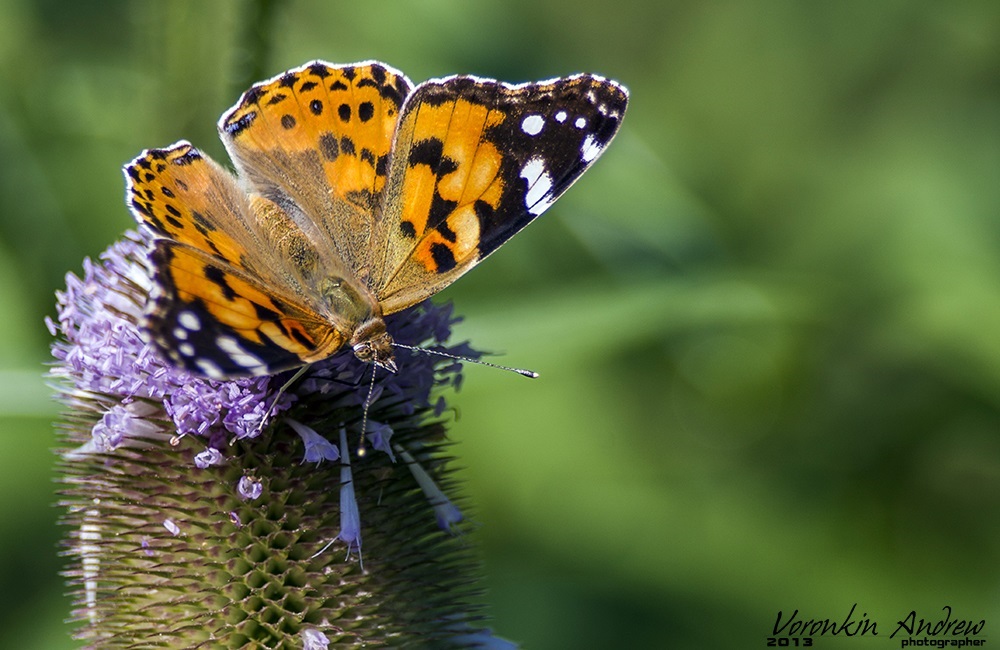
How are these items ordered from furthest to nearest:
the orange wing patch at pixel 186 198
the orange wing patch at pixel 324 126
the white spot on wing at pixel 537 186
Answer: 1. the orange wing patch at pixel 324 126
2. the white spot on wing at pixel 537 186
3. the orange wing patch at pixel 186 198

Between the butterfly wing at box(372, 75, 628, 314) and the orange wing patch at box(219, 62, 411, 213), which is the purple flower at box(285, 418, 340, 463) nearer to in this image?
the butterfly wing at box(372, 75, 628, 314)

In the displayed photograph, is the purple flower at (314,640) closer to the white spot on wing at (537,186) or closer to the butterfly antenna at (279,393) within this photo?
the butterfly antenna at (279,393)

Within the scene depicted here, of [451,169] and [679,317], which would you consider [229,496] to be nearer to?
[451,169]

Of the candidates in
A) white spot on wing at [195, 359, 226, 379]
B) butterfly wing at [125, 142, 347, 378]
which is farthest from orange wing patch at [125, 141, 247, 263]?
white spot on wing at [195, 359, 226, 379]

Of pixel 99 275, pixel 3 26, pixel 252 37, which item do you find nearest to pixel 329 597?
pixel 99 275

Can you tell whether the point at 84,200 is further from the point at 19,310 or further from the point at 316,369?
the point at 316,369

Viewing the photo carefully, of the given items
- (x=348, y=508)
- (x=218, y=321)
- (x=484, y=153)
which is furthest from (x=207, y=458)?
(x=484, y=153)

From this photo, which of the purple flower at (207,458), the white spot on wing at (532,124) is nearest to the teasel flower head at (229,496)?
the purple flower at (207,458)
